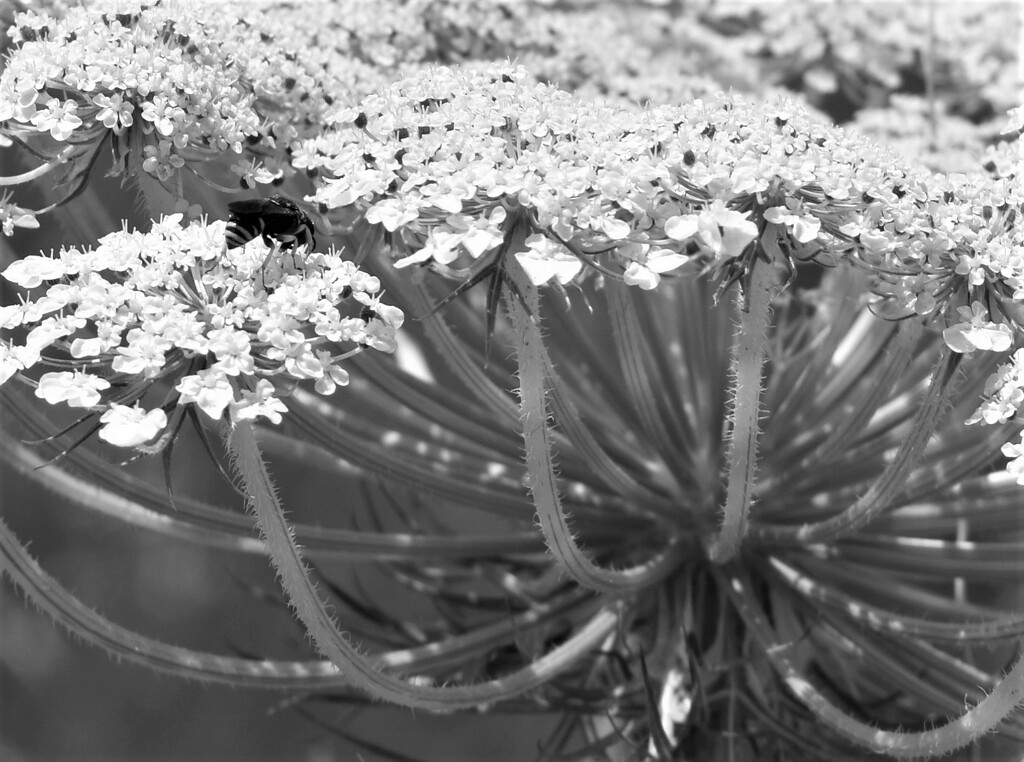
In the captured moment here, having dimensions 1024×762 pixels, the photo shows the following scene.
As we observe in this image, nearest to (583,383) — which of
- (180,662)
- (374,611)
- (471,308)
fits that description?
(471,308)

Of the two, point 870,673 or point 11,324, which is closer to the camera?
A: point 11,324

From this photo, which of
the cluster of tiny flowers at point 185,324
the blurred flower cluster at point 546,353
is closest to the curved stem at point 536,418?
the blurred flower cluster at point 546,353

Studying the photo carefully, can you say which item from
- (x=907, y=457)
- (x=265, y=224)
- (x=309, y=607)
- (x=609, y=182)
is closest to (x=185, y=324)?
(x=265, y=224)

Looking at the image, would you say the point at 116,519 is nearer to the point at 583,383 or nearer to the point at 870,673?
the point at 583,383

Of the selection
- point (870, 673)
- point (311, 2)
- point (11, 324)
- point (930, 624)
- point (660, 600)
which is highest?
point (311, 2)

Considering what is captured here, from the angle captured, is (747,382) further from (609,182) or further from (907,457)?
(609,182)

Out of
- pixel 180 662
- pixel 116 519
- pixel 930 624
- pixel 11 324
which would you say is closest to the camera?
pixel 11 324

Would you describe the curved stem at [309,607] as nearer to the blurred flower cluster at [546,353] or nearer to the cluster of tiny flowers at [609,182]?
the blurred flower cluster at [546,353]

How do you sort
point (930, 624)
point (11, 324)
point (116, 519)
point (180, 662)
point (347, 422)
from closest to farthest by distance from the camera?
point (11, 324) < point (180, 662) < point (930, 624) < point (116, 519) < point (347, 422)
